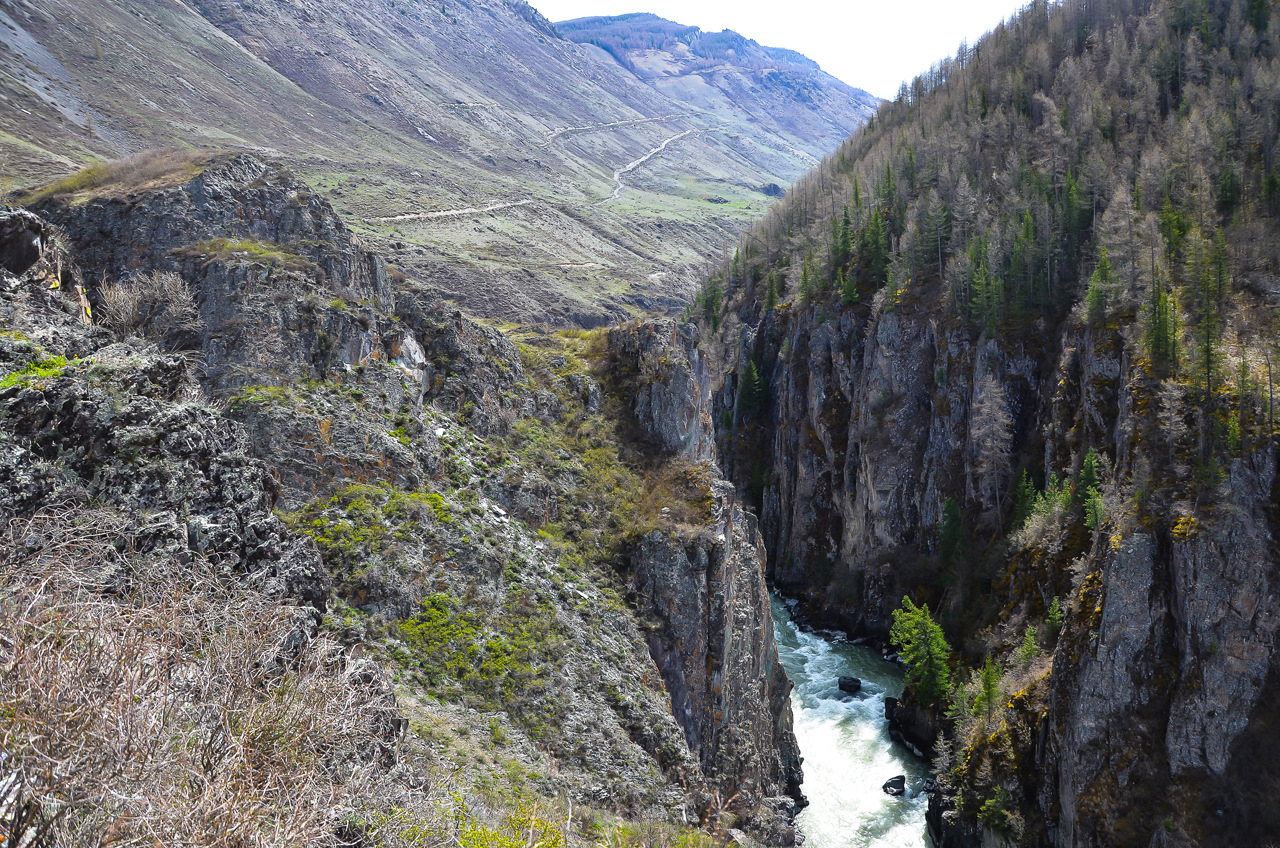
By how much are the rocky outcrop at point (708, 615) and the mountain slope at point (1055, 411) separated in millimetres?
13308

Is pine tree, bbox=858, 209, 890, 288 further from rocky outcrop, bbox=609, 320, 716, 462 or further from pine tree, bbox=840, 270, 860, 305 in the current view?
rocky outcrop, bbox=609, 320, 716, 462

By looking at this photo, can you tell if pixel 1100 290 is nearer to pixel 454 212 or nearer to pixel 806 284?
pixel 806 284

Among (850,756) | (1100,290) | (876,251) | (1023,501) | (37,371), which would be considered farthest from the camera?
(876,251)

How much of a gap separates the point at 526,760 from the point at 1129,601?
3262cm

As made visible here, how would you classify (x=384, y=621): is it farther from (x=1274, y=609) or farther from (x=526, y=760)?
(x=1274, y=609)

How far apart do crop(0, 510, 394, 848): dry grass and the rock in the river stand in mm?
48618

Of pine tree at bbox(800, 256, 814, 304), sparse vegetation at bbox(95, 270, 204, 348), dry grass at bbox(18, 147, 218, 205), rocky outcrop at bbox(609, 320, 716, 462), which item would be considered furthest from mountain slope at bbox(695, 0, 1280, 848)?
dry grass at bbox(18, 147, 218, 205)

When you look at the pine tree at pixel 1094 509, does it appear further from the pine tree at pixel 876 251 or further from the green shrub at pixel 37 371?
the green shrub at pixel 37 371

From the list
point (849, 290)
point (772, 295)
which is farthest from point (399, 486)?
point (772, 295)

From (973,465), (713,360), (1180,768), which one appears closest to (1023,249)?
(973,465)

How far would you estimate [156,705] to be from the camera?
8.45m

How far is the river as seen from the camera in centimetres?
3972

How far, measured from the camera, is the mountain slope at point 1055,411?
35.6 m

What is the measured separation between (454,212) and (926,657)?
132 metres
